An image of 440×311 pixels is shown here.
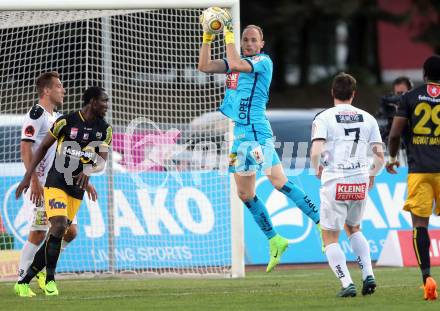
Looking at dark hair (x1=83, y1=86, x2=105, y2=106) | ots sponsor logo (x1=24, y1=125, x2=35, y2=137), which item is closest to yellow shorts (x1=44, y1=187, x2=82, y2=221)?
ots sponsor logo (x1=24, y1=125, x2=35, y2=137)

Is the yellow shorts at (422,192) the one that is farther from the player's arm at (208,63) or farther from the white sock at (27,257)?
the white sock at (27,257)

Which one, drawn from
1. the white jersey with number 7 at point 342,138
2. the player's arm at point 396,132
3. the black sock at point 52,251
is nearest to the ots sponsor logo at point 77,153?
the black sock at point 52,251

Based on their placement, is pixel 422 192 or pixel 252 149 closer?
pixel 422 192

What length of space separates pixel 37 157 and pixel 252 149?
8.23 feet

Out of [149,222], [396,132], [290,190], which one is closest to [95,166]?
[290,190]

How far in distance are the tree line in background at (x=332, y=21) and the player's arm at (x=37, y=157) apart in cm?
2542

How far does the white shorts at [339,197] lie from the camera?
32.8 feet

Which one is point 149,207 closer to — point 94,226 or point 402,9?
point 94,226

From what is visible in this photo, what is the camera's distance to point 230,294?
36.0ft

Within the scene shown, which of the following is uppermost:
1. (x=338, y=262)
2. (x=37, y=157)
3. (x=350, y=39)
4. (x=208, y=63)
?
(x=350, y=39)

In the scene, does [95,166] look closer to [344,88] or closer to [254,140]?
[254,140]

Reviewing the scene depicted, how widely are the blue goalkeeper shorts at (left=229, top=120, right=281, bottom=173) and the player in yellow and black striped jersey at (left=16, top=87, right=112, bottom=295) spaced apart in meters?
1.63

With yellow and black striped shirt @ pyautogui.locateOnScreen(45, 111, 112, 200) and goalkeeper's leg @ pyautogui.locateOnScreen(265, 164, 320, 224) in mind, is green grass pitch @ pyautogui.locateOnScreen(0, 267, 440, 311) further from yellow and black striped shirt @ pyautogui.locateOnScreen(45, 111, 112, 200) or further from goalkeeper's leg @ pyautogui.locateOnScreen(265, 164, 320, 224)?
yellow and black striped shirt @ pyautogui.locateOnScreen(45, 111, 112, 200)

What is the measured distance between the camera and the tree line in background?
118 feet
